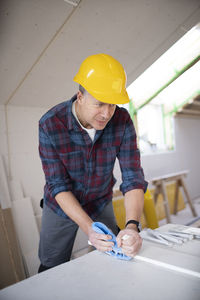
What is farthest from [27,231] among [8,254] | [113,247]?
[113,247]

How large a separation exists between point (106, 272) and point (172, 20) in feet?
7.40

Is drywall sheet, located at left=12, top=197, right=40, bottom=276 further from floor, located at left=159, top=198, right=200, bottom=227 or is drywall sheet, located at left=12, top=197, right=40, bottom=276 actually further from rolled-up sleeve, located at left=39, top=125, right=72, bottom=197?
floor, located at left=159, top=198, right=200, bottom=227

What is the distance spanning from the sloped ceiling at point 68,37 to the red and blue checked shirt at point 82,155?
0.79m

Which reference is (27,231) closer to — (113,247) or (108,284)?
(113,247)

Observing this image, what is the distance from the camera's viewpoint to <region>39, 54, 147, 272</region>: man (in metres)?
1.18

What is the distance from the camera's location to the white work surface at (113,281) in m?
0.76

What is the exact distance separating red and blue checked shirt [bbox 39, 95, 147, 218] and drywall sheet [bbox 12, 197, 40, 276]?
100 centimetres

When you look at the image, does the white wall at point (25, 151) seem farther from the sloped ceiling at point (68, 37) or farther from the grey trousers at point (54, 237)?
the grey trousers at point (54, 237)

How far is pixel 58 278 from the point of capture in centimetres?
87

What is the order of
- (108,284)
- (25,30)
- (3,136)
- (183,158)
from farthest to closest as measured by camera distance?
1. (183,158)
2. (3,136)
3. (25,30)
4. (108,284)

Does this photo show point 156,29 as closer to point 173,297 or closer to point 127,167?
point 127,167

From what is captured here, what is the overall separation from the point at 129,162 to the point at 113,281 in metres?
0.71

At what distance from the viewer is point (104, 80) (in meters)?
1.17

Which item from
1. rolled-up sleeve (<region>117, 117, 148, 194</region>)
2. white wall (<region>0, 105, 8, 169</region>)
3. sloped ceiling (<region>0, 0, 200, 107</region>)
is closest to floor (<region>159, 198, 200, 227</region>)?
sloped ceiling (<region>0, 0, 200, 107</region>)
